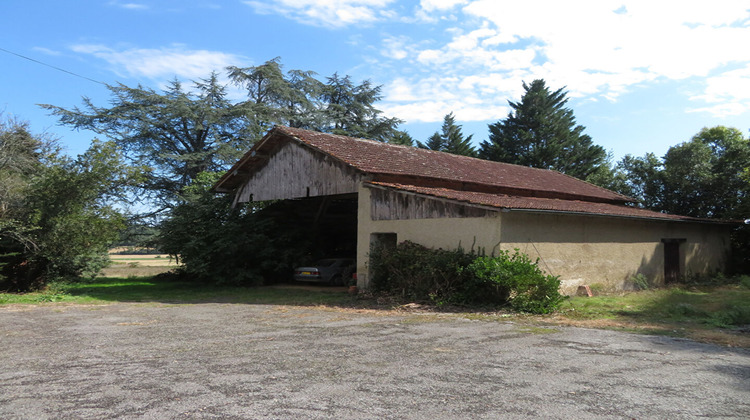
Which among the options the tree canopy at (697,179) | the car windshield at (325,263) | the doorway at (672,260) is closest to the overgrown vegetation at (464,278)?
the car windshield at (325,263)

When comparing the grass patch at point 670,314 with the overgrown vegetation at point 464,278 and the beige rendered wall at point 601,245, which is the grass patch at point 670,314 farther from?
the beige rendered wall at point 601,245

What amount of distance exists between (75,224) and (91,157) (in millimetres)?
2314

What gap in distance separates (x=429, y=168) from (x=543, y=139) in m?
26.8

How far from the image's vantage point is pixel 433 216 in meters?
14.1

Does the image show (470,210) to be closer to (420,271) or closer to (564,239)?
(420,271)

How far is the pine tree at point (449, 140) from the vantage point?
48250mm

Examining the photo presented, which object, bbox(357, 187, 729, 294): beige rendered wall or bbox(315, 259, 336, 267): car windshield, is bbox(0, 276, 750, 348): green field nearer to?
bbox(357, 187, 729, 294): beige rendered wall

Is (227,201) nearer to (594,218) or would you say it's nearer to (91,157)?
(91,157)

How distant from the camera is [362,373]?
5.82m

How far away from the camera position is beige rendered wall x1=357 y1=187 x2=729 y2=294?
13102mm

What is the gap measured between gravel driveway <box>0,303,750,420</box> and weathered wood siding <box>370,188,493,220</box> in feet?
14.2

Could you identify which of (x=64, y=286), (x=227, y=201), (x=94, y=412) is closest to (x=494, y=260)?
(x=94, y=412)

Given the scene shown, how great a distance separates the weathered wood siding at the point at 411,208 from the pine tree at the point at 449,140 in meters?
33.5

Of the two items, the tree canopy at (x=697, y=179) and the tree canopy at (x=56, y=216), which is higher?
the tree canopy at (x=697, y=179)
